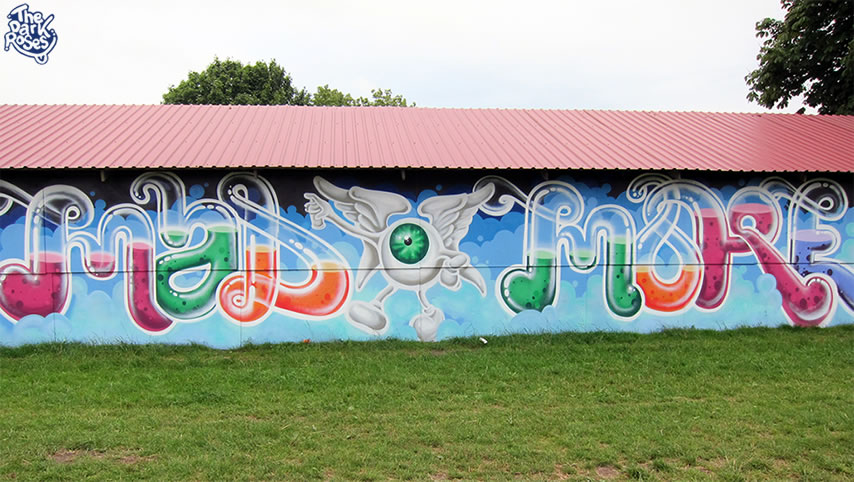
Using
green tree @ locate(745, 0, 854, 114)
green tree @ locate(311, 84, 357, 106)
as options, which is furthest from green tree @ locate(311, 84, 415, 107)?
green tree @ locate(745, 0, 854, 114)

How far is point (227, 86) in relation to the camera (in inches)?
1118

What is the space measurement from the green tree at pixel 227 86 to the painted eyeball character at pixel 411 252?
71.1 ft

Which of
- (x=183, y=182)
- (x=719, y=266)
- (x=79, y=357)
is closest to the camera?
(x=79, y=357)

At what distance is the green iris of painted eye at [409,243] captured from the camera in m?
8.45

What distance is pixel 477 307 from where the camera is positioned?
8578mm

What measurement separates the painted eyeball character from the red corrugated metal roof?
96cm

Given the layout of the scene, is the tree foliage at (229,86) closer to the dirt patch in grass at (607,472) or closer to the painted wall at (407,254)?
the painted wall at (407,254)

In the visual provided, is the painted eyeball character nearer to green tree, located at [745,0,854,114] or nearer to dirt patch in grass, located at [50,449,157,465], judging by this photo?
dirt patch in grass, located at [50,449,157,465]

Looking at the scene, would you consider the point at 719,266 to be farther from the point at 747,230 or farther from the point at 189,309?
the point at 189,309

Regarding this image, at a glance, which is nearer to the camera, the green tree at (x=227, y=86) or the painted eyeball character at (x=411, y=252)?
the painted eyeball character at (x=411, y=252)

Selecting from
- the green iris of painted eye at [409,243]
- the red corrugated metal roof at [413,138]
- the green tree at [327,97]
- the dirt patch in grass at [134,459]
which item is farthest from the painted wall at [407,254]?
the green tree at [327,97]

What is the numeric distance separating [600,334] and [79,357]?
684 cm

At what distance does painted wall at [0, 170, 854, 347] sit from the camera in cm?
809

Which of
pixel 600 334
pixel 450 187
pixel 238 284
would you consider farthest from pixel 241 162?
pixel 600 334
